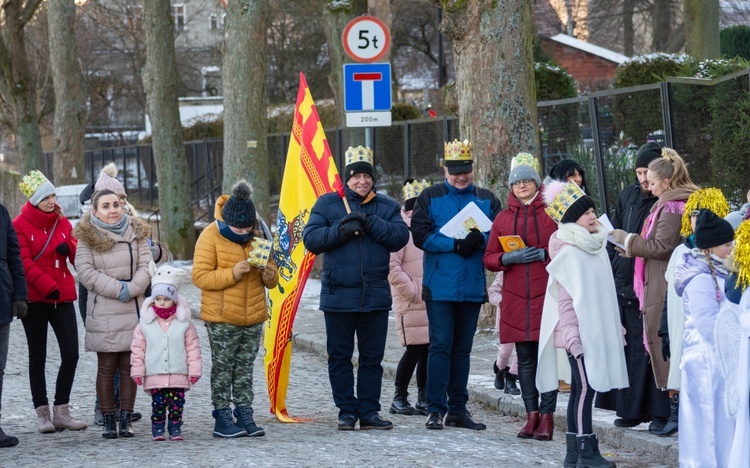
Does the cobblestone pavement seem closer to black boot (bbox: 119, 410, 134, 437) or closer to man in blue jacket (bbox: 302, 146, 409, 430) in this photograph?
black boot (bbox: 119, 410, 134, 437)

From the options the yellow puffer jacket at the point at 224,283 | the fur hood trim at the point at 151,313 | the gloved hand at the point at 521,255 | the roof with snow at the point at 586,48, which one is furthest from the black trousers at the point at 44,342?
the roof with snow at the point at 586,48

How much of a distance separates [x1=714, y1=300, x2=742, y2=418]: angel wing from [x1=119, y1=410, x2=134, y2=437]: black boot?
425 cm

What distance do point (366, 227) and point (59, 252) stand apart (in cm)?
227

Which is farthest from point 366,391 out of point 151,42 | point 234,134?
point 151,42

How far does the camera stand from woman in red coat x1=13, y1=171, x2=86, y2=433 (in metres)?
9.50

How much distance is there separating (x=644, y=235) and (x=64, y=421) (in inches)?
168

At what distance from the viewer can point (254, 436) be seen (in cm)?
905

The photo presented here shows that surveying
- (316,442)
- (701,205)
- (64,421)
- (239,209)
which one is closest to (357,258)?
(239,209)

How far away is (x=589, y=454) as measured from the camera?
7703 millimetres

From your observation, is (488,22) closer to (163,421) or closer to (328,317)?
(328,317)

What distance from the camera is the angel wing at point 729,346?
21.6 feet

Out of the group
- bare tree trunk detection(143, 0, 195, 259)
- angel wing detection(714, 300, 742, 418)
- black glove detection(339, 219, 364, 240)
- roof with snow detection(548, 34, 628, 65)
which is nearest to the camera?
angel wing detection(714, 300, 742, 418)

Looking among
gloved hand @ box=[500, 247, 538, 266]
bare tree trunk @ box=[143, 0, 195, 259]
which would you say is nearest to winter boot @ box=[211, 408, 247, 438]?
gloved hand @ box=[500, 247, 538, 266]

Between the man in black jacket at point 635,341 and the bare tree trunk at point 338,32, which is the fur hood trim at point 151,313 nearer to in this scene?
the man in black jacket at point 635,341
